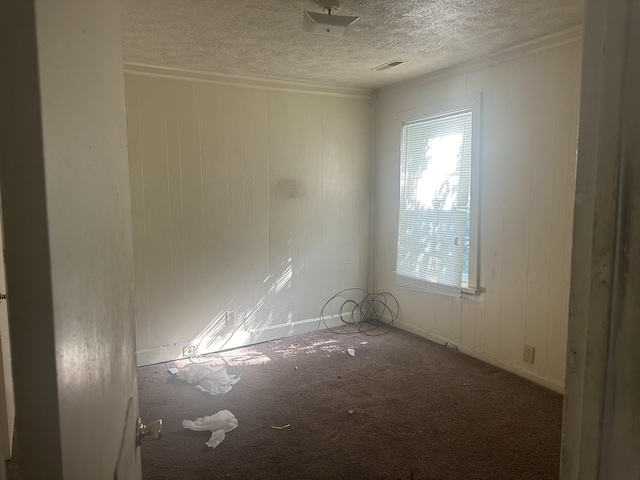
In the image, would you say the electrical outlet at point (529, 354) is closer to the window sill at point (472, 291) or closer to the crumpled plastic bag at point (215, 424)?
the window sill at point (472, 291)

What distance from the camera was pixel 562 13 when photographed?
259cm

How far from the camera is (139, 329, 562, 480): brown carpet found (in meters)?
2.29

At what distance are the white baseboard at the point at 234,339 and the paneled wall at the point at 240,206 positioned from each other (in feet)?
0.03

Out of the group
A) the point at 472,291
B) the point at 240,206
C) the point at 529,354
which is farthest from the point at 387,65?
the point at 529,354

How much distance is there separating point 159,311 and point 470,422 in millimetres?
2611

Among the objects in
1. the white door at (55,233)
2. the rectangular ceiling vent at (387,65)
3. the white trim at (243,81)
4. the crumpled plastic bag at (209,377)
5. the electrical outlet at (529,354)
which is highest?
the rectangular ceiling vent at (387,65)

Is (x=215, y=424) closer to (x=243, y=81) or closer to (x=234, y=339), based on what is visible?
(x=234, y=339)

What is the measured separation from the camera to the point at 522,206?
328 cm

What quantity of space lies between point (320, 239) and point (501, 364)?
2.08 metres

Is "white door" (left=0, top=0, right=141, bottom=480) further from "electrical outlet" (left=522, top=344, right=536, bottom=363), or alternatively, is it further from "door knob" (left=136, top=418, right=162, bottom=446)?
"electrical outlet" (left=522, top=344, right=536, bottom=363)

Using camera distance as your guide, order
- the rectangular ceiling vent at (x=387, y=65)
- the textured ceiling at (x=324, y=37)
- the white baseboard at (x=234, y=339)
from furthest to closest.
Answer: the white baseboard at (x=234, y=339), the rectangular ceiling vent at (x=387, y=65), the textured ceiling at (x=324, y=37)

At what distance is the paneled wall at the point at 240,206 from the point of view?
3596mm

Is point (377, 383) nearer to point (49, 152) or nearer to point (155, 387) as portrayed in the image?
point (155, 387)

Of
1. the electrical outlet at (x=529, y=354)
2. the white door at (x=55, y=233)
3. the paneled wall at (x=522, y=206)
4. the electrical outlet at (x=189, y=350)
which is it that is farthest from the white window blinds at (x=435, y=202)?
the white door at (x=55, y=233)
